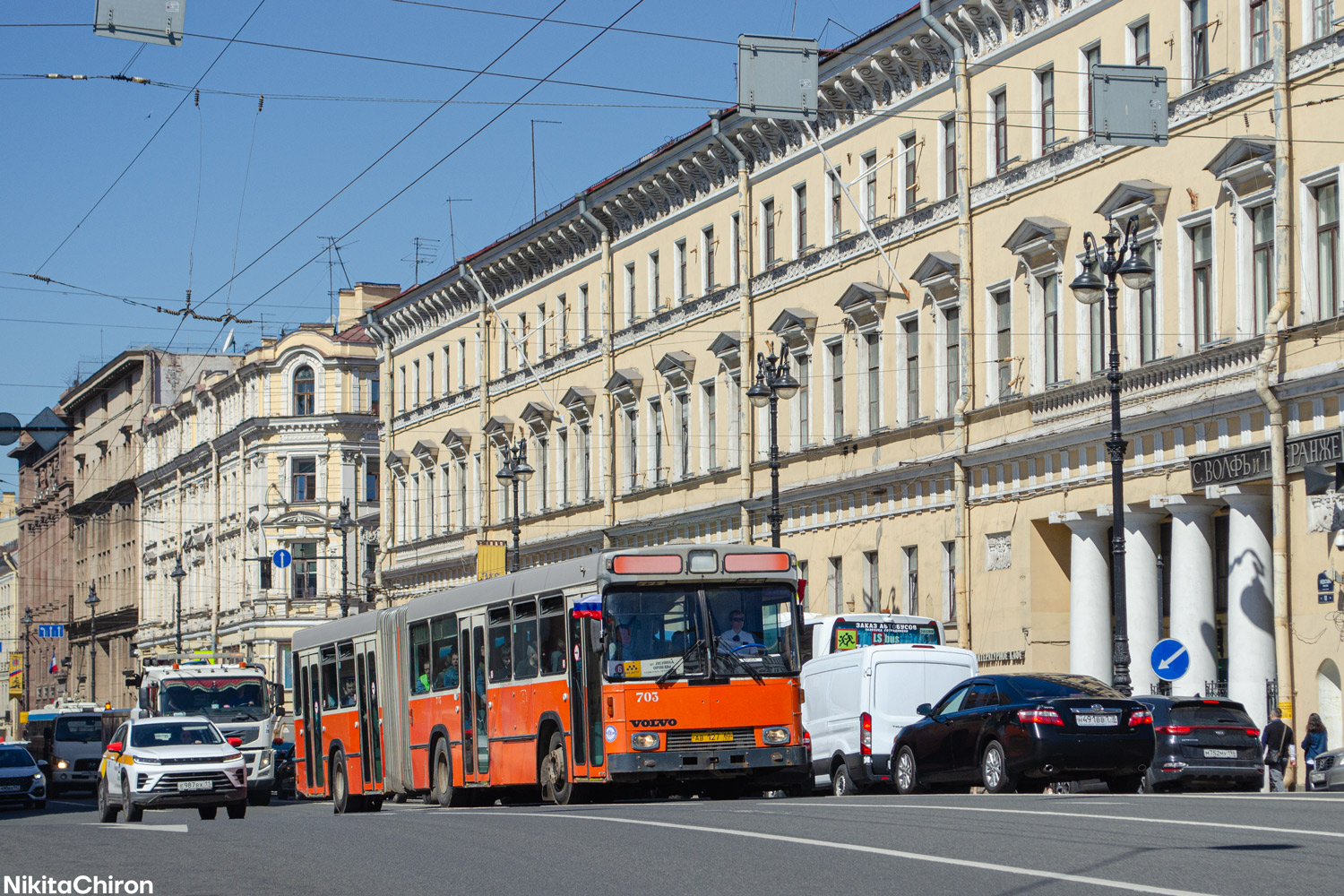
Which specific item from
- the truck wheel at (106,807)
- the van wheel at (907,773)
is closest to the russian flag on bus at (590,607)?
the van wheel at (907,773)

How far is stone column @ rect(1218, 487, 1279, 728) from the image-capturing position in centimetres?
3086

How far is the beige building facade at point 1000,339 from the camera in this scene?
30.3 metres

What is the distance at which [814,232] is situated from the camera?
4512cm

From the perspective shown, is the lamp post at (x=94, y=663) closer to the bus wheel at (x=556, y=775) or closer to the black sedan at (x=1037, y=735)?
the bus wheel at (x=556, y=775)

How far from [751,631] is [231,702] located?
20.0 m

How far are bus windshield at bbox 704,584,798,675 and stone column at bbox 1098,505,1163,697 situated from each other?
13.4 metres

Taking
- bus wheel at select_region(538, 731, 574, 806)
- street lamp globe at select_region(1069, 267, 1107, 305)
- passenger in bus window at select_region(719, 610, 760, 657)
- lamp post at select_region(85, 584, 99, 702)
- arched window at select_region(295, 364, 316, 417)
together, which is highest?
arched window at select_region(295, 364, 316, 417)

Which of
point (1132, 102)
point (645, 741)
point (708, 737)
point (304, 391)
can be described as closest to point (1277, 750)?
point (1132, 102)

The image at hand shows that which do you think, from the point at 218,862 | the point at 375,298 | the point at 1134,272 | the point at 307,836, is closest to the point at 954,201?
the point at 1134,272

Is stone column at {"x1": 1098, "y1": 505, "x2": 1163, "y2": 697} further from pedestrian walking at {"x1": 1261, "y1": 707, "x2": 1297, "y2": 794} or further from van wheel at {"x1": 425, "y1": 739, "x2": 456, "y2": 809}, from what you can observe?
van wheel at {"x1": 425, "y1": 739, "x2": 456, "y2": 809}

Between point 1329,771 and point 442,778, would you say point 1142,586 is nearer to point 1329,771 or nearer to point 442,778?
point 1329,771

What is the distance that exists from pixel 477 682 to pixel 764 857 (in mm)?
12933

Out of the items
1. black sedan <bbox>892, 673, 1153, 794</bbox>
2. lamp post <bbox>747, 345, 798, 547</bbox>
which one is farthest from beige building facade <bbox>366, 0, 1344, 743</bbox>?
black sedan <bbox>892, 673, 1153, 794</bbox>

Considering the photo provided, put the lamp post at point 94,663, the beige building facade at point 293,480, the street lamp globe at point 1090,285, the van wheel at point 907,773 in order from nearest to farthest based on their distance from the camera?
the van wheel at point 907,773 < the street lamp globe at point 1090,285 < the beige building facade at point 293,480 < the lamp post at point 94,663
